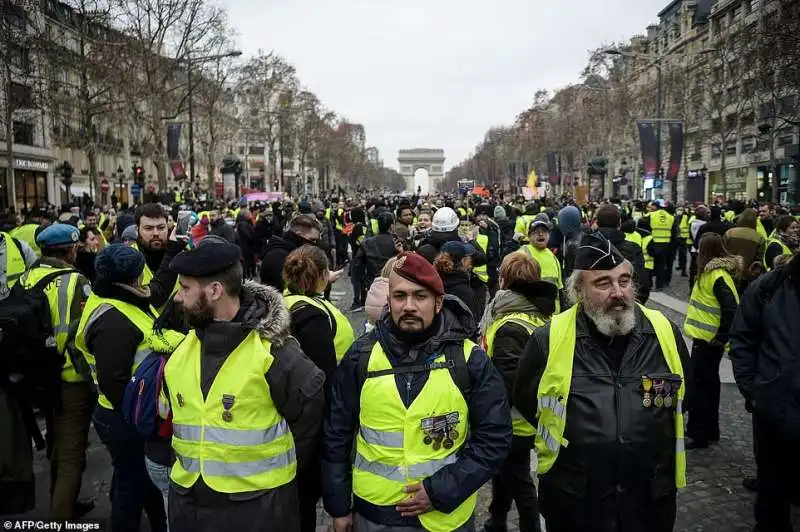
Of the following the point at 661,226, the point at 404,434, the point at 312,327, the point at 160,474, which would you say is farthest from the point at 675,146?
the point at 160,474

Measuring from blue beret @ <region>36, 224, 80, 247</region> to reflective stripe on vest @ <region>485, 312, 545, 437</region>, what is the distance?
3.12 m

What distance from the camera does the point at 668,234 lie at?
45.3 ft

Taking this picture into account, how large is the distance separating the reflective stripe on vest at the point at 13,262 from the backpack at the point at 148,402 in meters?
3.41

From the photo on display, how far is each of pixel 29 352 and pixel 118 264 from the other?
86cm

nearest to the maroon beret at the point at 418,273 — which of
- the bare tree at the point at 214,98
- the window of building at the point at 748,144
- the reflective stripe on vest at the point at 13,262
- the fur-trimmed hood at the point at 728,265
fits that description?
the fur-trimmed hood at the point at 728,265

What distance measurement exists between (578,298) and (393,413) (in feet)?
3.43

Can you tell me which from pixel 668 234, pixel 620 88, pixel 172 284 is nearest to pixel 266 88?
pixel 620 88

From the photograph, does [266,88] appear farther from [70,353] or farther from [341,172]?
[70,353]

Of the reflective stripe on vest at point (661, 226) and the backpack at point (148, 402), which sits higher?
the reflective stripe on vest at point (661, 226)

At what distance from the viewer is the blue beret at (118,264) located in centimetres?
352

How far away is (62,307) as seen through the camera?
406cm

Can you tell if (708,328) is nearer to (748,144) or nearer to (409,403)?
(409,403)

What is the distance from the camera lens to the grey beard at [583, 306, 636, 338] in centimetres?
276

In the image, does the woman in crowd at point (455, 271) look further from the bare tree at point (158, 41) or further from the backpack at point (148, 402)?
the bare tree at point (158, 41)
